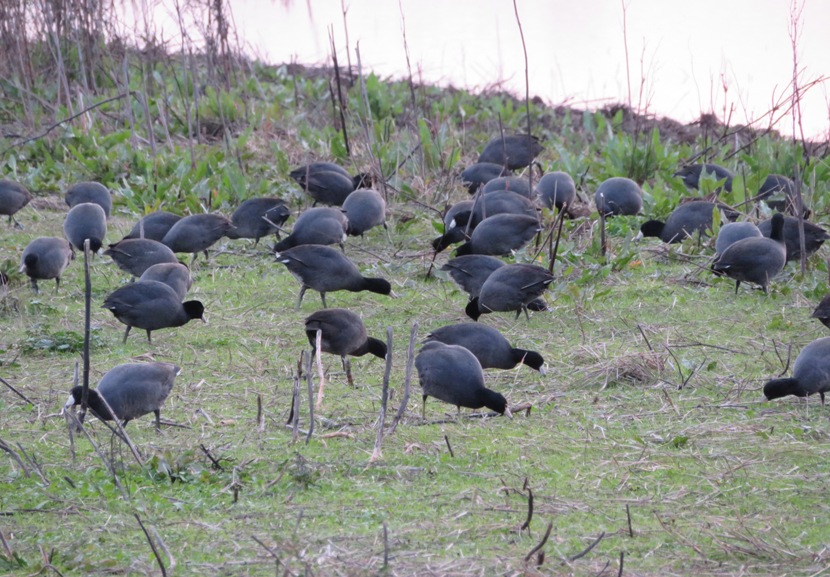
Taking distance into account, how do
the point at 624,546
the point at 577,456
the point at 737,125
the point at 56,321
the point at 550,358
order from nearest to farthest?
1. the point at 624,546
2. the point at 577,456
3. the point at 550,358
4. the point at 56,321
5. the point at 737,125

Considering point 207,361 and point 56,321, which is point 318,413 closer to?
point 207,361

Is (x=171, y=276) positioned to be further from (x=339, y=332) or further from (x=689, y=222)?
(x=689, y=222)

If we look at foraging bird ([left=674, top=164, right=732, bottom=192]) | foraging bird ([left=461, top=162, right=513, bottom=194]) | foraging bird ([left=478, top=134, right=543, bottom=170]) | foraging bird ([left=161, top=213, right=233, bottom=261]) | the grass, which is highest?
foraging bird ([left=478, top=134, right=543, bottom=170])

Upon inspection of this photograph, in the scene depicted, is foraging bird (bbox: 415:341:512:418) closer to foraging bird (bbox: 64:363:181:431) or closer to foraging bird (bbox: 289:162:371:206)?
foraging bird (bbox: 64:363:181:431)

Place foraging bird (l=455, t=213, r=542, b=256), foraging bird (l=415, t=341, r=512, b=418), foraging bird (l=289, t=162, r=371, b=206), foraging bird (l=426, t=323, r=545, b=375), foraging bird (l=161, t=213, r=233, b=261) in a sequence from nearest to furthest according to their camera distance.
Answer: foraging bird (l=415, t=341, r=512, b=418)
foraging bird (l=426, t=323, r=545, b=375)
foraging bird (l=455, t=213, r=542, b=256)
foraging bird (l=161, t=213, r=233, b=261)
foraging bird (l=289, t=162, r=371, b=206)

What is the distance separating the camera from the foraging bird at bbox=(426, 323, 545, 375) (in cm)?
548

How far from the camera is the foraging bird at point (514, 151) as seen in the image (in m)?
10.1

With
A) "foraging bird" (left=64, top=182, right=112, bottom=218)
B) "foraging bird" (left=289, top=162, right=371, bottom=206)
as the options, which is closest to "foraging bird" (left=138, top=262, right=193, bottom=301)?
"foraging bird" (left=64, top=182, right=112, bottom=218)

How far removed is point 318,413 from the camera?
15.9 ft

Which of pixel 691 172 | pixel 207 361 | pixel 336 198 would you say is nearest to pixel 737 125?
pixel 691 172

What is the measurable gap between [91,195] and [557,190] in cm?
372

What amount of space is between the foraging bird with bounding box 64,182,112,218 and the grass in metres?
1.77

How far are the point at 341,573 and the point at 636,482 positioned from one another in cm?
135

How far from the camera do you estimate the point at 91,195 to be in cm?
877
